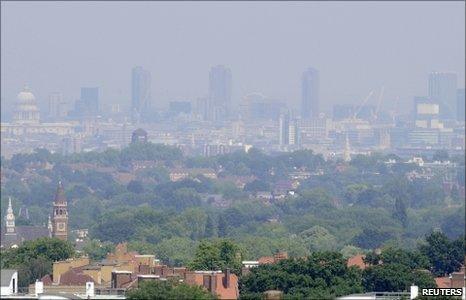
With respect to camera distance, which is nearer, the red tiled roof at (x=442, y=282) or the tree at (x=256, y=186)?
the red tiled roof at (x=442, y=282)

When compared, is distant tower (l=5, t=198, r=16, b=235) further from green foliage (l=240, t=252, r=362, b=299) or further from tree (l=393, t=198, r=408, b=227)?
green foliage (l=240, t=252, r=362, b=299)

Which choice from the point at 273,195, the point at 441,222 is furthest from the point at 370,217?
the point at 273,195

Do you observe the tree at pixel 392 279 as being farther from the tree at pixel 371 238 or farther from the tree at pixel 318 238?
the tree at pixel 371 238

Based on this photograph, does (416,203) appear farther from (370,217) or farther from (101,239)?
(101,239)

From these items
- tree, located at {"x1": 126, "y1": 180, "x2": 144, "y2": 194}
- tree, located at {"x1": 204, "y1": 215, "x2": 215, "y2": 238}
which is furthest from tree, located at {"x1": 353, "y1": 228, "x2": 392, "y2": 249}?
tree, located at {"x1": 126, "y1": 180, "x2": 144, "y2": 194}

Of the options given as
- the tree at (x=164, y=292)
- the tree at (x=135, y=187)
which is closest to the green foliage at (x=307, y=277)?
the tree at (x=164, y=292)

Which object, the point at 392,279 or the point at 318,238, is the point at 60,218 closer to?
the point at 318,238
